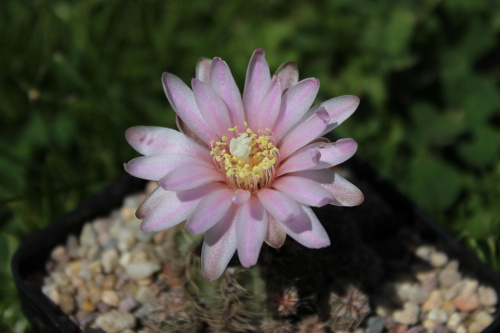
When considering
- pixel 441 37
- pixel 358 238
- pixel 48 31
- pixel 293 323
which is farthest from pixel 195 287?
pixel 441 37

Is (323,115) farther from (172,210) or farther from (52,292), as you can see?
(52,292)

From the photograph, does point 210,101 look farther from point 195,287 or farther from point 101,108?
point 101,108

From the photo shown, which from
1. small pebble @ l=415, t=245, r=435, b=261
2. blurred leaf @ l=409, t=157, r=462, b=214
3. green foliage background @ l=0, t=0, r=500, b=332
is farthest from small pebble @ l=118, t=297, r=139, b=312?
blurred leaf @ l=409, t=157, r=462, b=214

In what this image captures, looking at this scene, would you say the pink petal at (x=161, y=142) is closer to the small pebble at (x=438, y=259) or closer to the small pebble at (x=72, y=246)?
the small pebble at (x=72, y=246)

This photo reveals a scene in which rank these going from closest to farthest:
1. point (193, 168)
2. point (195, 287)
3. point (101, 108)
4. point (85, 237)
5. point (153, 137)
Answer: point (193, 168)
point (153, 137)
point (195, 287)
point (85, 237)
point (101, 108)

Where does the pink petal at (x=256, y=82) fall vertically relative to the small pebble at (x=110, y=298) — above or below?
above

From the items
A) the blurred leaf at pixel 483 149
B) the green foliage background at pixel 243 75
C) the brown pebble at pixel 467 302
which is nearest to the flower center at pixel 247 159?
the brown pebble at pixel 467 302
